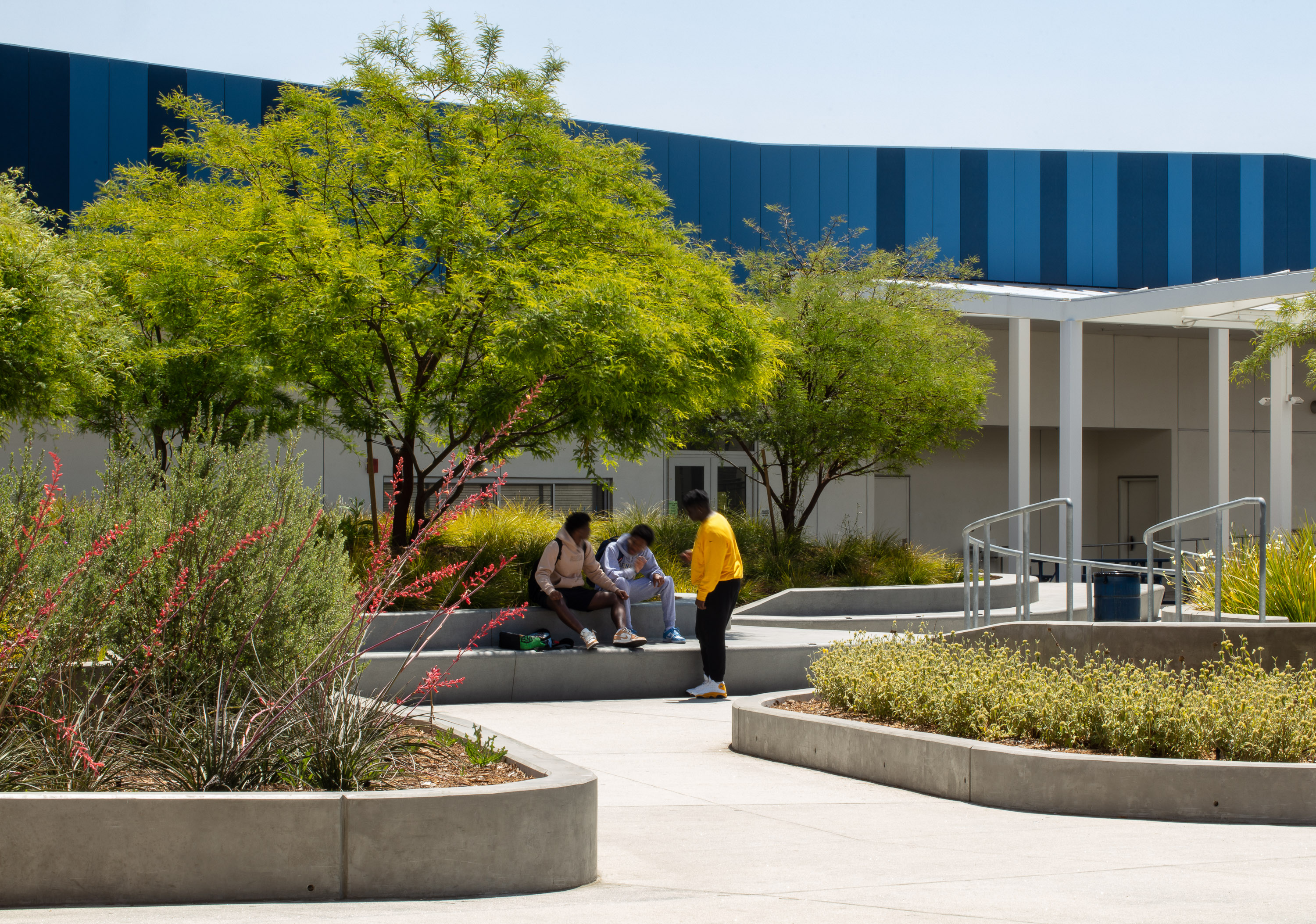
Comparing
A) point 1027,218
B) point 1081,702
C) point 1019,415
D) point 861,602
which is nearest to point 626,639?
point 1081,702

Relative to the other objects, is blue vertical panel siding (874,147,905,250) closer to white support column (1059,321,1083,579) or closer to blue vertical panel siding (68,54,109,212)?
white support column (1059,321,1083,579)

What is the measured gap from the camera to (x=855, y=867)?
520 centimetres

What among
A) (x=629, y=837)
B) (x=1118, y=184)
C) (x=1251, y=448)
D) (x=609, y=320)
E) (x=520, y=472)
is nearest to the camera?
(x=629, y=837)

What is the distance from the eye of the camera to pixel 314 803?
453 centimetres

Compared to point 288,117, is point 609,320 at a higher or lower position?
lower

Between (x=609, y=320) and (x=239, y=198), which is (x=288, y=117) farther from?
(x=609, y=320)

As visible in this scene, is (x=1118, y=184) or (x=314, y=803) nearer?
(x=314, y=803)

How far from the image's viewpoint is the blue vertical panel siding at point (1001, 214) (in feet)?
117

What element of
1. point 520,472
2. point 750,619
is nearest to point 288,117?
point 750,619

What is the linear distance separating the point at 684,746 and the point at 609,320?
4.48 metres

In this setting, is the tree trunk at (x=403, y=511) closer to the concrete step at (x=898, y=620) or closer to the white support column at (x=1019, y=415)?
the concrete step at (x=898, y=620)

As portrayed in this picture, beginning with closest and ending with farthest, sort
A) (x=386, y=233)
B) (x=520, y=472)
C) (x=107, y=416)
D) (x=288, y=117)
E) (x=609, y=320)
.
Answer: (x=609, y=320) < (x=386, y=233) < (x=288, y=117) < (x=107, y=416) < (x=520, y=472)

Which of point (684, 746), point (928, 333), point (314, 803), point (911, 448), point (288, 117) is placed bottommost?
point (684, 746)

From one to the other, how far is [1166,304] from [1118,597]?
13.7 metres
